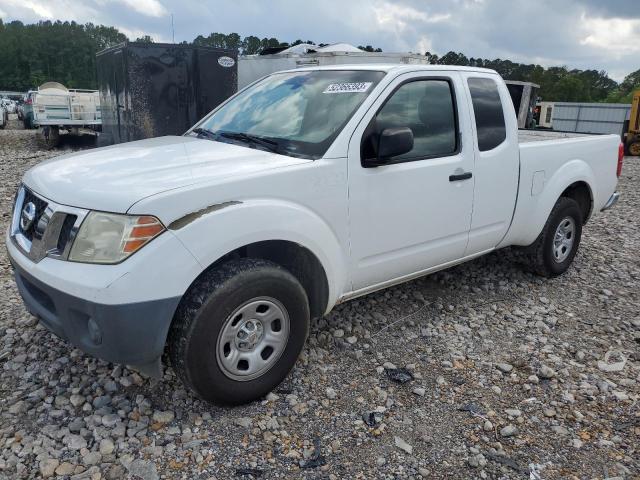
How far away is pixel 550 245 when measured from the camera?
15.7 ft

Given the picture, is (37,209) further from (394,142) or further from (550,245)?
(550,245)

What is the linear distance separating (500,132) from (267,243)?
219 centimetres

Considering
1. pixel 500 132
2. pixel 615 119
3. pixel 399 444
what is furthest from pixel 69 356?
pixel 615 119

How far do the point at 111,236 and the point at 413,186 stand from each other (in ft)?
6.16

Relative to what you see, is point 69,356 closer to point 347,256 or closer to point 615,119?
point 347,256

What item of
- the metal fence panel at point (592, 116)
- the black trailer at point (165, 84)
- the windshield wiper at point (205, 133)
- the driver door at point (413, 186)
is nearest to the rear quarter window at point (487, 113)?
the driver door at point (413, 186)

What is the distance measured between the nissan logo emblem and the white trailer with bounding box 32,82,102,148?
14931mm

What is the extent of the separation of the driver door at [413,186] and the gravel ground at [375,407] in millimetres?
590

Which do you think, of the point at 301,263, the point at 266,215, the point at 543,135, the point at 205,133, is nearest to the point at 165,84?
the point at 205,133

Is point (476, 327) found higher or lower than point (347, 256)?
lower

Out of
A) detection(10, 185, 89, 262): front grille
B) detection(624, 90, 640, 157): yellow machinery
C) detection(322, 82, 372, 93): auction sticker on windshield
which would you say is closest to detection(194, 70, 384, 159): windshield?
detection(322, 82, 372, 93): auction sticker on windshield

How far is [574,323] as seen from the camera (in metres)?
4.16

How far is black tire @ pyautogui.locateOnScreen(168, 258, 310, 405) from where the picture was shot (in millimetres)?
2535

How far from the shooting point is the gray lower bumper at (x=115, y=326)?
234 cm
